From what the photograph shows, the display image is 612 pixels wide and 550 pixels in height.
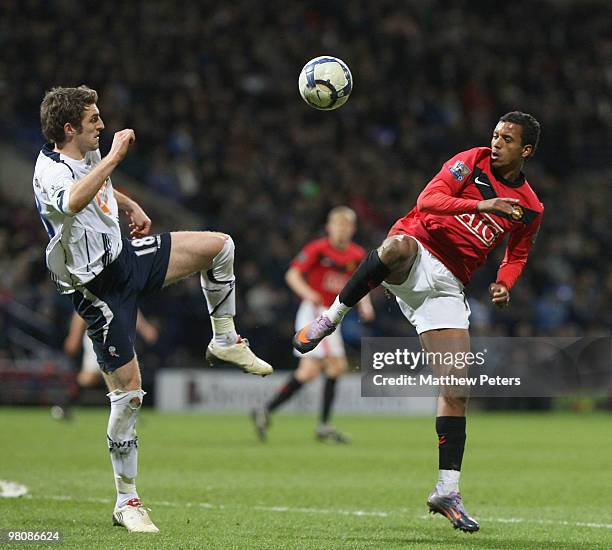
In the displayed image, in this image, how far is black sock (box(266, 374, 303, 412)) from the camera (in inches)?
556

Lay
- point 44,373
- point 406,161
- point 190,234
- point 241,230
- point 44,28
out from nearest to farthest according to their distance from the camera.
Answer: point 190,234
point 44,373
point 241,230
point 44,28
point 406,161

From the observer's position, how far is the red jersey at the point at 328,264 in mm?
14445

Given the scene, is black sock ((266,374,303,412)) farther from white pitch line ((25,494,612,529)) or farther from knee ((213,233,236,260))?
knee ((213,233,236,260))

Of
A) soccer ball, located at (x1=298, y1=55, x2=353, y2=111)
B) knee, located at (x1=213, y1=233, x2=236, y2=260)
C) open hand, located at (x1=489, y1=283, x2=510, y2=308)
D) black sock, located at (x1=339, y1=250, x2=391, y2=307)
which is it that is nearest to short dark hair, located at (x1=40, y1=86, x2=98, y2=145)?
knee, located at (x1=213, y1=233, x2=236, y2=260)

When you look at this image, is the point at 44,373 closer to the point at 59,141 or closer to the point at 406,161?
the point at 406,161

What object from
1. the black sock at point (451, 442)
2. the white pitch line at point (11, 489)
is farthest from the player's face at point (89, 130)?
the white pitch line at point (11, 489)

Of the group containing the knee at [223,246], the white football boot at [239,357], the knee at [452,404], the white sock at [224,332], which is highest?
the knee at [223,246]

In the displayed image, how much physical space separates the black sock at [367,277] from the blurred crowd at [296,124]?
40.3 ft

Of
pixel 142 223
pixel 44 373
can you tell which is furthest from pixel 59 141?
pixel 44 373

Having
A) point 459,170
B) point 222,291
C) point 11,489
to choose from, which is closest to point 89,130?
point 222,291

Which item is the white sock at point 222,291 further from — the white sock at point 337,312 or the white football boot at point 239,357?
the white sock at point 337,312

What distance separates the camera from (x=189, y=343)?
20.3 m

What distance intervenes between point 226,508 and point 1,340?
13.1 meters

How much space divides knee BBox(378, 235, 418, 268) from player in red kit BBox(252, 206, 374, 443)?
6.85m
